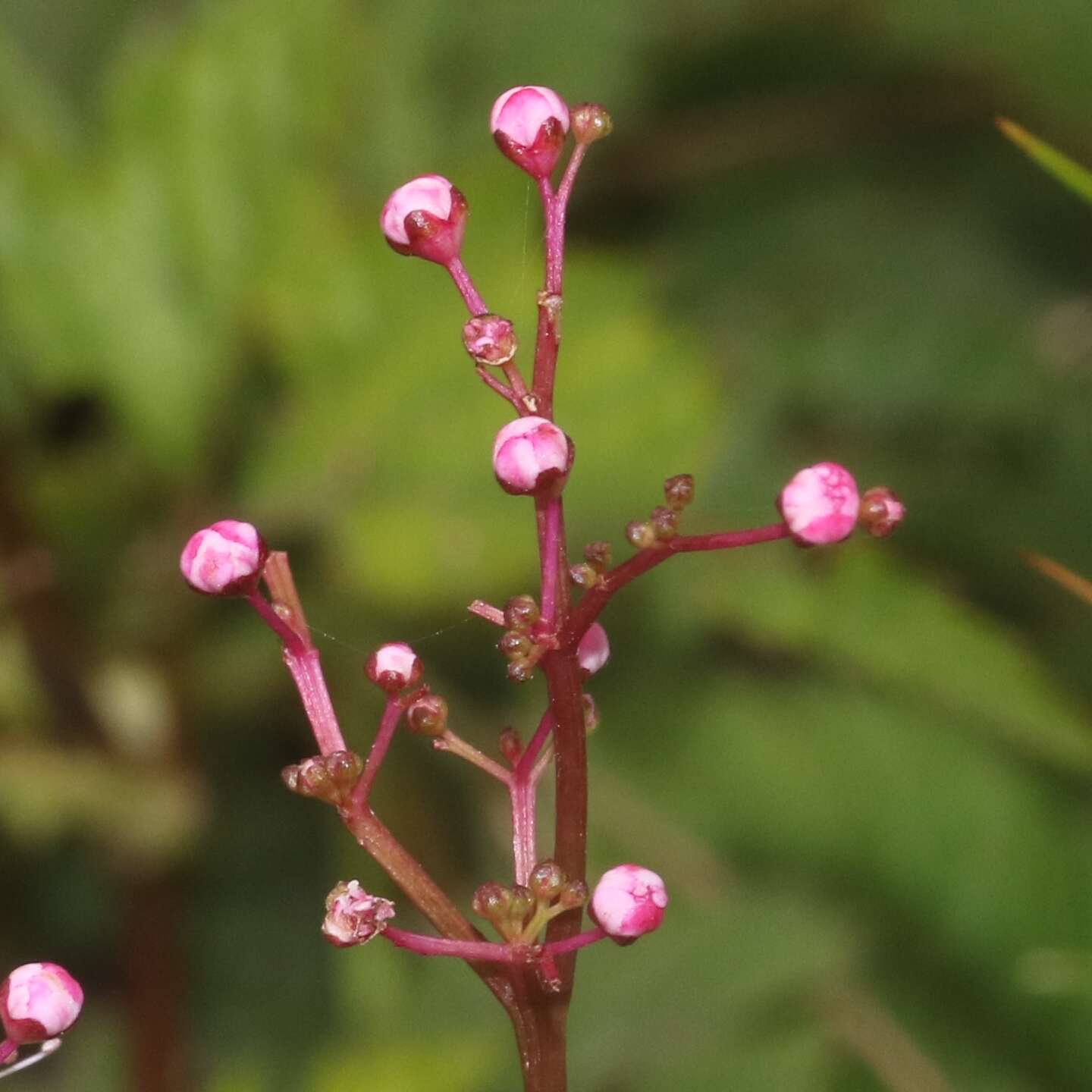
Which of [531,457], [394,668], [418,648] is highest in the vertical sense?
[531,457]

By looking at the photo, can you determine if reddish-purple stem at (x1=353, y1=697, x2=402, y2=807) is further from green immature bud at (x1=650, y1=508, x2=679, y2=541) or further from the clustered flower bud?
green immature bud at (x1=650, y1=508, x2=679, y2=541)

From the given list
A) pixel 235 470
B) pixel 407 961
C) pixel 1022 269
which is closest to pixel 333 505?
pixel 235 470

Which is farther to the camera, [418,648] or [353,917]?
[418,648]

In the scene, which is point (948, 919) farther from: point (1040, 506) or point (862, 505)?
point (862, 505)

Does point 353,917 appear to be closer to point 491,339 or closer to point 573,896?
point 573,896

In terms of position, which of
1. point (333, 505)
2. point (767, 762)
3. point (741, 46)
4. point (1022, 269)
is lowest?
point (767, 762)

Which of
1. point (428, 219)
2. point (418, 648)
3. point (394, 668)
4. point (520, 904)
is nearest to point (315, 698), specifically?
point (394, 668)
